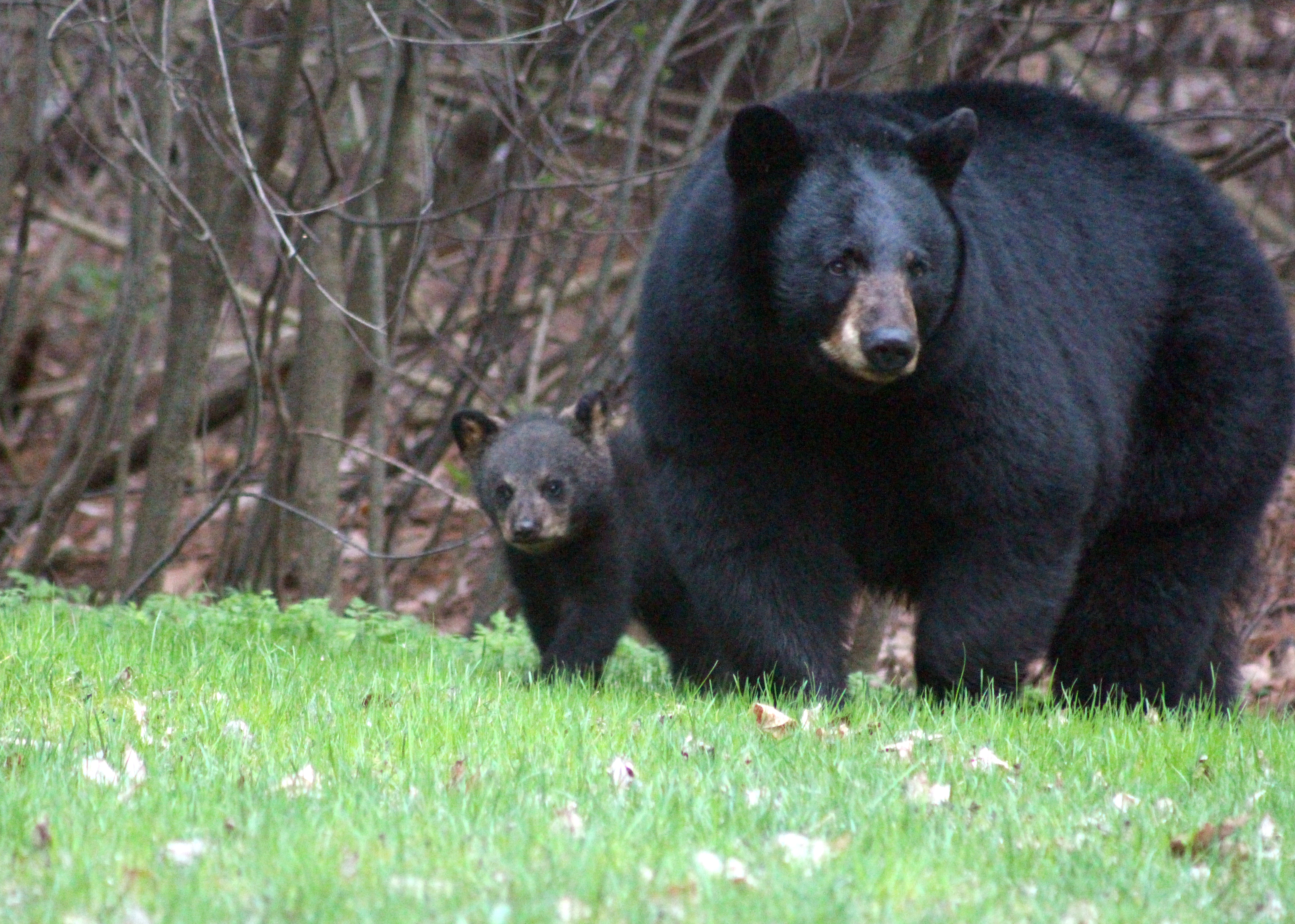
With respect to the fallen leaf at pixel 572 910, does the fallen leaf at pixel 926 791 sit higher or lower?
lower

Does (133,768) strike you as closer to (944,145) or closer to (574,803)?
(574,803)

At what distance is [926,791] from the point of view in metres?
4.05

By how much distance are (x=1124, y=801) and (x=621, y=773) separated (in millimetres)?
1261

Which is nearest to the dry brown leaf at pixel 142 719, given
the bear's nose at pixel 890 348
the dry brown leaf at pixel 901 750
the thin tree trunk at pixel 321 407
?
the dry brown leaf at pixel 901 750

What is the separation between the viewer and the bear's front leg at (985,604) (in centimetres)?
548

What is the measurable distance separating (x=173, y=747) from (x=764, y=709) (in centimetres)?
177

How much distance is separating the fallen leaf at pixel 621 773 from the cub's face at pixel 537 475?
8.35ft

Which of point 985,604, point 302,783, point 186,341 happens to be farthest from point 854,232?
point 186,341

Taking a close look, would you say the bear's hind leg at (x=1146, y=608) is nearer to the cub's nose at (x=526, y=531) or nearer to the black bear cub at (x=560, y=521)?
the black bear cub at (x=560, y=521)

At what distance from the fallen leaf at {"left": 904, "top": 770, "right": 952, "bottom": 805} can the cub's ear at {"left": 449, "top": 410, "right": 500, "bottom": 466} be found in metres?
3.70

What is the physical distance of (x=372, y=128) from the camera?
9.22 meters

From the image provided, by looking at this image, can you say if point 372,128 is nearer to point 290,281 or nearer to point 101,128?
point 290,281

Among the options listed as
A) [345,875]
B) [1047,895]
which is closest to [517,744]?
[345,875]

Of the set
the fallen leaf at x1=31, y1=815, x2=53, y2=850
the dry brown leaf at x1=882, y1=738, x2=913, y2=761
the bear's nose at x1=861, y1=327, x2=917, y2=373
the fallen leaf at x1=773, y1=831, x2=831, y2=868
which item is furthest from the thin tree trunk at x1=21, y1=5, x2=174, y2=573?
the fallen leaf at x1=773, y1=831, x2=831, y2=868
